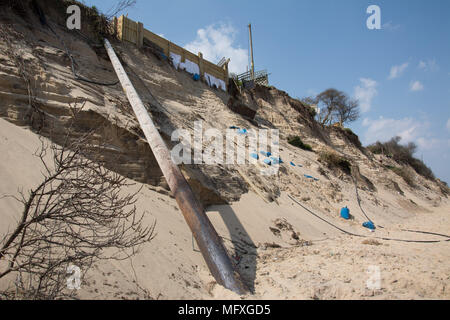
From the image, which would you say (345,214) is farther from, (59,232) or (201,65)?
(201,65)

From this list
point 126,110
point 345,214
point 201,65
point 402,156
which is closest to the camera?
point 126,110

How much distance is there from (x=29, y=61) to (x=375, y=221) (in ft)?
35.5

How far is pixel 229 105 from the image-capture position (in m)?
12.8

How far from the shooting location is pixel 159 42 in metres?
12.1

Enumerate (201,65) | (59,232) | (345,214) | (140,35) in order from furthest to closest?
(201,65) → (140,35) → (345,214) → (59,232)

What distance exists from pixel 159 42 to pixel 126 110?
7.91 metres

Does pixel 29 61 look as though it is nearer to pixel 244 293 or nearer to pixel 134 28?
pixel 244 293

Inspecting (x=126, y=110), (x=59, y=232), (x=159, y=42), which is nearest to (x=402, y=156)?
(x=159, y=42)

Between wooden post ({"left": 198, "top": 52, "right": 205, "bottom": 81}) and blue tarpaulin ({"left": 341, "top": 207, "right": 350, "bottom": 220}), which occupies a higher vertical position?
wooden post ({"left": 198, "top": 52, "right": 205, "bottom": 81})

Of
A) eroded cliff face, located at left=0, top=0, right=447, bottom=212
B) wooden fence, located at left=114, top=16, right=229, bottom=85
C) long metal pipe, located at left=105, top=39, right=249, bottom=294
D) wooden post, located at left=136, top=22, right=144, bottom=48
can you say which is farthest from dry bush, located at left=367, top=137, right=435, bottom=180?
long metal pipe, located at left=105, top=39, right=249, bottom=294

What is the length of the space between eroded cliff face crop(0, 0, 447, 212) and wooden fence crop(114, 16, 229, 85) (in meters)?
0.66

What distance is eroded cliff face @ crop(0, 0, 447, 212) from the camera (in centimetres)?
449

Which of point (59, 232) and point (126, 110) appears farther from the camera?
point (126, 110)

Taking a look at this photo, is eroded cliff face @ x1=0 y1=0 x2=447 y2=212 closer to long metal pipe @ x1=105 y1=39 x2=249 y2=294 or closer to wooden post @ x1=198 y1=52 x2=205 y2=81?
long metal pipe @ x1=105 y1=39 x2=249 y2=294
